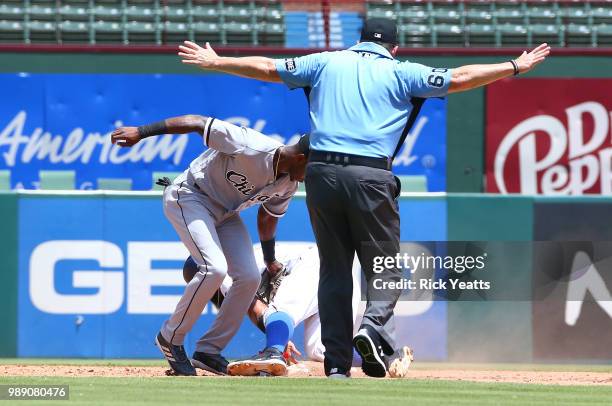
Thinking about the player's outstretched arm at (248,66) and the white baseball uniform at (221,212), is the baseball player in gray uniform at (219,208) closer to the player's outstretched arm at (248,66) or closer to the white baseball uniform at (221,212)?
the white baseball uniform at (221,212)

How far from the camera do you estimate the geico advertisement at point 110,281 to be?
9.76 m

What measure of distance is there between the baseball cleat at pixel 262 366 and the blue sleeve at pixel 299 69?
5.54 feet

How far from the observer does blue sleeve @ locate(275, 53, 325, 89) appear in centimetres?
678

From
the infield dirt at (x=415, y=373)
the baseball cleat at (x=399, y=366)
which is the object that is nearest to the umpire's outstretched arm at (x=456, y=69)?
the baseball cleat at (x=399, y=366)

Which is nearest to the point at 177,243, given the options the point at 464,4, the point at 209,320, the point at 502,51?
the point at 209,320

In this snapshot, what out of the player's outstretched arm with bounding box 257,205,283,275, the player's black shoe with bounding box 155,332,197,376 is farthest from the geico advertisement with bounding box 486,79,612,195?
the player's black shoe with bounding box 155,332,197,376

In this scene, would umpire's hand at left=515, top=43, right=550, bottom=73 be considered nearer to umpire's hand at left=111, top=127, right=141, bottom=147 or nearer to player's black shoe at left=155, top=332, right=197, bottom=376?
umpire's hand at left=111, top=127, right=141, bottom=147

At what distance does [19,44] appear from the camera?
49.4 ft

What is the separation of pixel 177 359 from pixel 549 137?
8627mm

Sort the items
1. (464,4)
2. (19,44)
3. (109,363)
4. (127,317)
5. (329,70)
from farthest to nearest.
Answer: (464,4) → (19,44) → (127,317) → (109,363) → (329,70)

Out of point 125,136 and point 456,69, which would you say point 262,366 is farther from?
point 456,69

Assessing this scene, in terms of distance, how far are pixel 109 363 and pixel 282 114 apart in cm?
644

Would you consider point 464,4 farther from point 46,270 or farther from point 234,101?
point 46,270

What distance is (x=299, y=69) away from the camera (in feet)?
22.3
